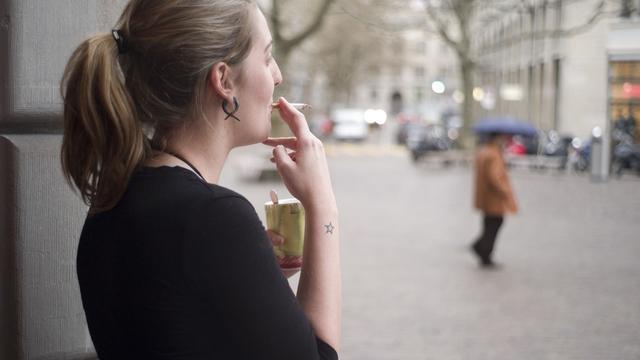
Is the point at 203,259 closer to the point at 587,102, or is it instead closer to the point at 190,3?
the point at 190,3

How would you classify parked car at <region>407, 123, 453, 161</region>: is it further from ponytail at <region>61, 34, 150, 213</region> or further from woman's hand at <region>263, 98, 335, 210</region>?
ponytail at <region>61, 34, 150, 213</region>

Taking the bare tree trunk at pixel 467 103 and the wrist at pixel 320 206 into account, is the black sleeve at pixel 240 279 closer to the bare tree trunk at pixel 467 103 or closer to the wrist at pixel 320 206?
the wrist at pixel 320 206

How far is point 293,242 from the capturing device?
1.80m

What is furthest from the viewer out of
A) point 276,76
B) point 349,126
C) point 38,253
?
point 349,126

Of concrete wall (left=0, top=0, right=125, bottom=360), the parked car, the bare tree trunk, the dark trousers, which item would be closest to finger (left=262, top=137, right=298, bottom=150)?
concrete wall (left=0, top=0, right=125, bottom=360)

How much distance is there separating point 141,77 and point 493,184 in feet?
30.8

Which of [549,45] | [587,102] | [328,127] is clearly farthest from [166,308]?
[328,127]

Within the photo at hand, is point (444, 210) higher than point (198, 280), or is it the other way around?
point (198, 280)

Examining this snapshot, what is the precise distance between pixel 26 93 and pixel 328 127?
5312 cm

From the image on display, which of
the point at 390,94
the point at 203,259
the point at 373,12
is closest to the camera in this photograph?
the point at 203,259

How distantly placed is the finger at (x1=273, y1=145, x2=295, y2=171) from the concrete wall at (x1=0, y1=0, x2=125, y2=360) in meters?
0.65

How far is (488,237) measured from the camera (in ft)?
35.2

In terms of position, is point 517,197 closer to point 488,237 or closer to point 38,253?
point 488,237

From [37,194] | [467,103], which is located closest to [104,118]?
[37,194]
